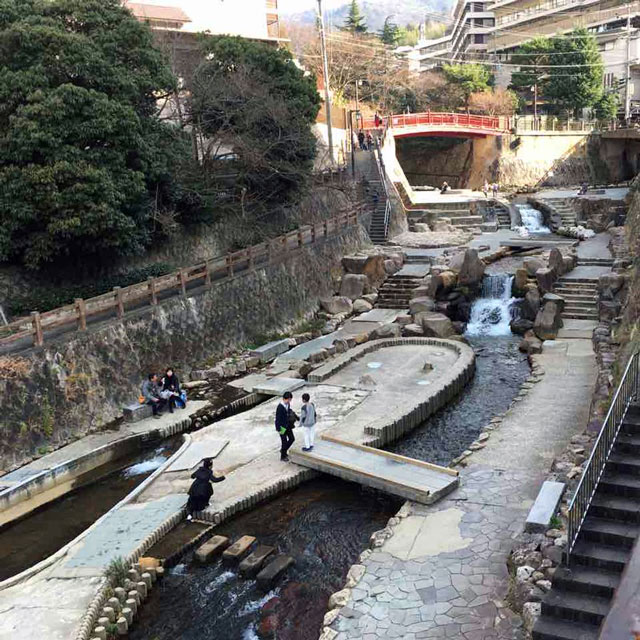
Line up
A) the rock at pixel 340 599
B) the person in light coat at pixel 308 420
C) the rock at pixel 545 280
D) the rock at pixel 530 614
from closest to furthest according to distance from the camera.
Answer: the rock at pixel 530 614, the rock at pixel 340 599, the person in light coat at pixel 308 420, the rock at pixel 545 280

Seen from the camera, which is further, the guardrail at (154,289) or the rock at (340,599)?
the guardrail at (154,289)

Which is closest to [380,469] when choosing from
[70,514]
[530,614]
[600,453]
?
[600,453]

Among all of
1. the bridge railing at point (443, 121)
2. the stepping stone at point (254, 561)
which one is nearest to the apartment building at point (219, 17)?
the bridge railing at point (443, 121)

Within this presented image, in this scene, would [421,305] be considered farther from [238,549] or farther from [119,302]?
[238,549]

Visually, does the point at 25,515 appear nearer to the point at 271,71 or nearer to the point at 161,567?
the point at 161,567

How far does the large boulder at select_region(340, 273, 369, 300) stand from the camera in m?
29.9

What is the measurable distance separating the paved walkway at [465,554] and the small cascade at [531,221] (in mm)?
24538

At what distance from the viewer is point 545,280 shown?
2664 centimetres

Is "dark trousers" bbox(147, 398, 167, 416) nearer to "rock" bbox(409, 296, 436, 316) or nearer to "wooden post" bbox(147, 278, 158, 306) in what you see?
"wooden post" bbox(147, 278, 158, 306)

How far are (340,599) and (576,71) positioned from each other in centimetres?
5756

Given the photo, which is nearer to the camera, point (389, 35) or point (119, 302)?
point (119, 302)

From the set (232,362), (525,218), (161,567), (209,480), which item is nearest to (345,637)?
(161,567)

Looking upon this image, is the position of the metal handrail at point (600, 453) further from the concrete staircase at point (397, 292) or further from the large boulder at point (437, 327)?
the concrete staircase at point (397, 292)

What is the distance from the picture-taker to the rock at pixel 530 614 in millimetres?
8492
